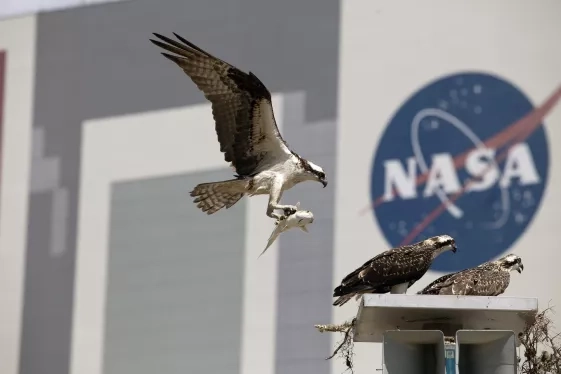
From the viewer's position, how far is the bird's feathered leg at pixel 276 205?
13266 millimetres

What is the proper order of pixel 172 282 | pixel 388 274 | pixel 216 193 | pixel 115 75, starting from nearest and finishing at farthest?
pixel 388 274 → pixel 216 193 → pixel 172 282 → pixel 115 75

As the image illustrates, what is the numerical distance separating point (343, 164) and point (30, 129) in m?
5.06

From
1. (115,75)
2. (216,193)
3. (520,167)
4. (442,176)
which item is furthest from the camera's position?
(115,75)

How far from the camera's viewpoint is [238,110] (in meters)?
13.9

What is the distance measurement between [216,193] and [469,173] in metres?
7.02

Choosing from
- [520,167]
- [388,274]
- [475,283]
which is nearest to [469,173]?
[520,167]

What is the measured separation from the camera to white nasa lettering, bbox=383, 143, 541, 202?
20.0 meters

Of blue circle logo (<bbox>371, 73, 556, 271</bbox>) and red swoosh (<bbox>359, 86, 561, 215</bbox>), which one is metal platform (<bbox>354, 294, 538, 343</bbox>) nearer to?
blue circle logo (<bbox>371, 73, 556, 271</bbox>)

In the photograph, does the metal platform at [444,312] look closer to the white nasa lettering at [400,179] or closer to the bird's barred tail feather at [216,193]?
the bird's barred tail feather at [216,193]

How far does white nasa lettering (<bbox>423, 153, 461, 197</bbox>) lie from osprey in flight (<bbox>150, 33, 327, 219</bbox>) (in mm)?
6627

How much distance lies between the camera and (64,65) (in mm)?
23562

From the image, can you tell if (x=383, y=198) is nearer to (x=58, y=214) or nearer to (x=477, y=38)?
(x=477, y=38)

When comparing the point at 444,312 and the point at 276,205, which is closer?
the point at 444,312

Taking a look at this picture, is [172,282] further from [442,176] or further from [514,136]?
[514,136]
